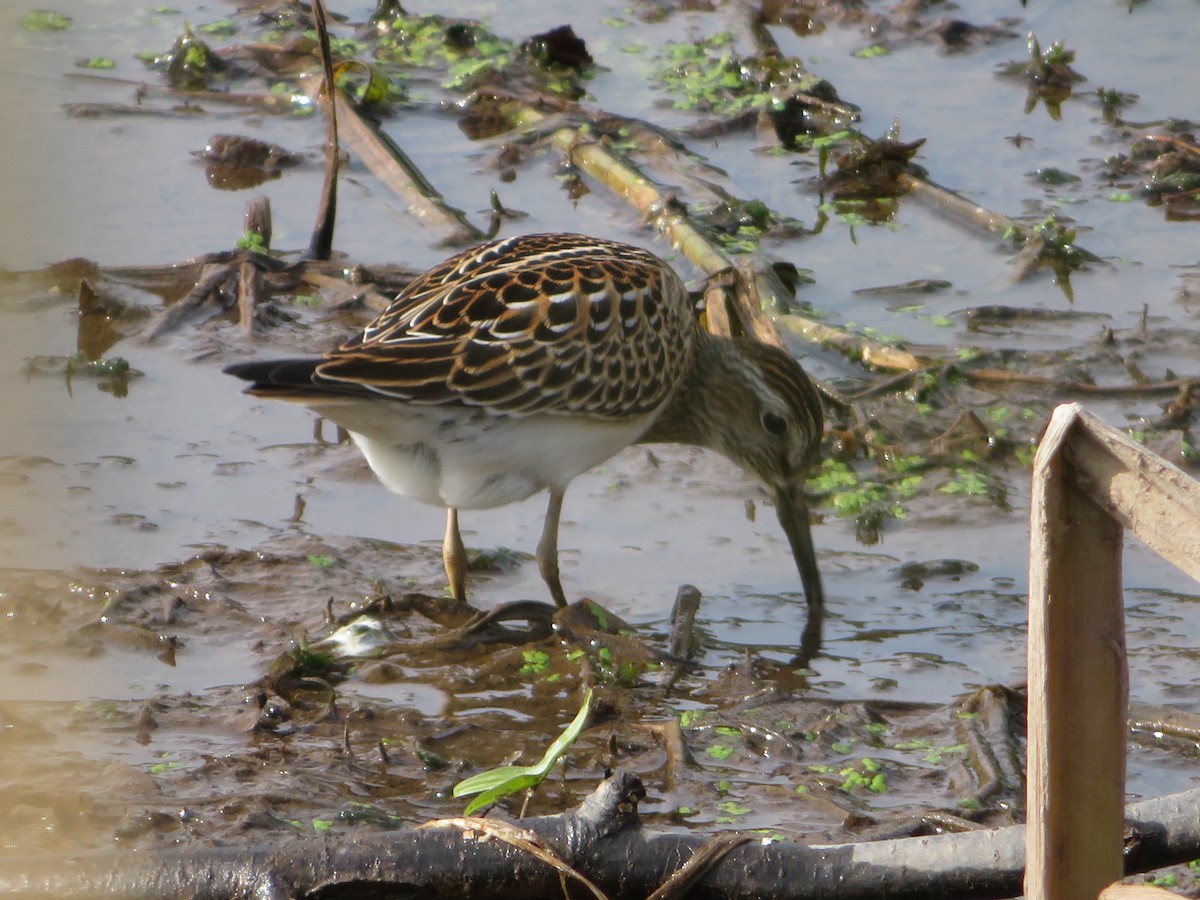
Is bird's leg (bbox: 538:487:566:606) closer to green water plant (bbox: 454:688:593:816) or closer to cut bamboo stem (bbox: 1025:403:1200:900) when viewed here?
green water plant (bbox: 454:688:593:816)

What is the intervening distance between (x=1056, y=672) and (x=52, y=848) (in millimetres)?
2626

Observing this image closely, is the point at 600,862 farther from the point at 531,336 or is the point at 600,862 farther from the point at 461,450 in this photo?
the point at 531,336

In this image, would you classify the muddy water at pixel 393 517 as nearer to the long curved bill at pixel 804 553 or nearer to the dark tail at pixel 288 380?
the long curved bill at pixel 804 553

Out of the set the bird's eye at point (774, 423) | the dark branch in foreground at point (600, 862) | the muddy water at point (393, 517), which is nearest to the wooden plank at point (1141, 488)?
the dark branch in foreground at point (600, 862)

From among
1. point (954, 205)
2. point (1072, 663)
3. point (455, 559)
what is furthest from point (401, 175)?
point (1072, 663)

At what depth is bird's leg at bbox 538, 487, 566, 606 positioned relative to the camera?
5809 mm

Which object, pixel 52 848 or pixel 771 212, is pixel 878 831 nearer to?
pixel 52 848

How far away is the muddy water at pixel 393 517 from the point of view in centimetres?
477

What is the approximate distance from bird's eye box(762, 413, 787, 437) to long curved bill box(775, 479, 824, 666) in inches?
8.5

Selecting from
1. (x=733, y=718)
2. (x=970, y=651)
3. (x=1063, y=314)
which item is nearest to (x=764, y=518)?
(x=970, y=651)

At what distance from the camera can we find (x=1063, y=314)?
8.00 meters

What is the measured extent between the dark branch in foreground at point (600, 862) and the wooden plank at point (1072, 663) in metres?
0.67

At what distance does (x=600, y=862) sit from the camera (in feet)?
10.7

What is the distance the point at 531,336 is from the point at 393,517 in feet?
3.64
